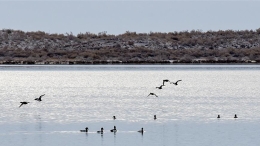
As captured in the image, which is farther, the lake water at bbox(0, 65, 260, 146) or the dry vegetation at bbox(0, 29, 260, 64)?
the dry vegetation at bbox(0, 29, 260, 64)

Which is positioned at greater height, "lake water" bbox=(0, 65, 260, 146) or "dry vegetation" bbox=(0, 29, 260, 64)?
"dry vegetation" bbox=(0, 29, 260, 64)

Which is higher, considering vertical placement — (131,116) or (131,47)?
(131,47)

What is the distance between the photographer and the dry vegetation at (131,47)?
4454 inches

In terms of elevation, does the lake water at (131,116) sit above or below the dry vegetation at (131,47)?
below

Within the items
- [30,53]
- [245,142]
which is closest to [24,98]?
[245,142]

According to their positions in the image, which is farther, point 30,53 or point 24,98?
point 30,53

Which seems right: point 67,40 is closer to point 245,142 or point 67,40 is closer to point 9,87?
point 9,87

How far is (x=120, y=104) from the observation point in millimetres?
41281

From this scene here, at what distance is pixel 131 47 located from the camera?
→ 391ft

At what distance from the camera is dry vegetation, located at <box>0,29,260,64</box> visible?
113125 millimetres

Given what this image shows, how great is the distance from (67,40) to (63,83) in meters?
62.1

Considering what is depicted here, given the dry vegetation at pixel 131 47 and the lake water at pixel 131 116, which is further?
the dry vegetation at pixel 131 47

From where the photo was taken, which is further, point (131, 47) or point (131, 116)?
point (131, 47)

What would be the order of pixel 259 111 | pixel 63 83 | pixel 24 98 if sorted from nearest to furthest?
pixel 259 111
pixel 24 98
pixel 63 83
